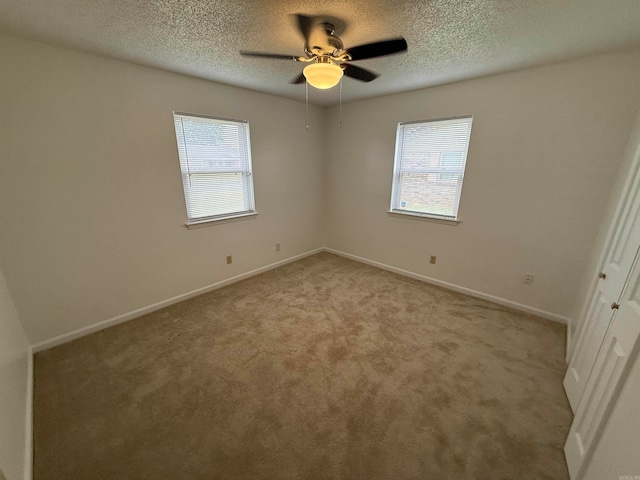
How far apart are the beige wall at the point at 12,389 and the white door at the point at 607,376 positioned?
2.50 meters

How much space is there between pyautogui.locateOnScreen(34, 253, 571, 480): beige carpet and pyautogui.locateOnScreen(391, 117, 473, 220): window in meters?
1.31

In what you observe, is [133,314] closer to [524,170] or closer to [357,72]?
[357,72]

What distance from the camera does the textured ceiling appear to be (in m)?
1.40

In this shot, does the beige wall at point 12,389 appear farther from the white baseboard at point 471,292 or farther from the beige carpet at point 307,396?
the white baseboard at point 471,292

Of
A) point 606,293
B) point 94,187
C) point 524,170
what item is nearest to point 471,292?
point 524,170

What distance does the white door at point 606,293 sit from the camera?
1.39 m

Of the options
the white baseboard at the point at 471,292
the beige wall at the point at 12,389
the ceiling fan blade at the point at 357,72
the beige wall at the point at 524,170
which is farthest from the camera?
the white baseboard at the point at 471,292

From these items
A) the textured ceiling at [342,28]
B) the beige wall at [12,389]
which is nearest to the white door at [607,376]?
the textured ceiling at [342,28]

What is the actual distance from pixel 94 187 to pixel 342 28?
7.72ft

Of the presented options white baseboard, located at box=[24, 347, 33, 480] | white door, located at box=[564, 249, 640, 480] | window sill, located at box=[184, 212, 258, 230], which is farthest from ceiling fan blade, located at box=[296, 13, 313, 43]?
white baseboard, located at box=[24, 347, 33, 480]

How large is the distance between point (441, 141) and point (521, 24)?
1.47 metres

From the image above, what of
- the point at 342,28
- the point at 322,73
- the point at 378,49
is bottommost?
the point at 322,73

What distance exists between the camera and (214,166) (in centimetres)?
297

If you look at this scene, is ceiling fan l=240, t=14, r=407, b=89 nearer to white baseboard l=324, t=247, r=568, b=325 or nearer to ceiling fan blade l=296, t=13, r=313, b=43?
ceiling fan blade l=296, t=13, r=313, b=43
